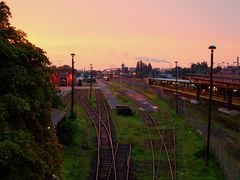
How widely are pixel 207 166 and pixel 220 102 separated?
144ft

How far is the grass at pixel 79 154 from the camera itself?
86.9 feet

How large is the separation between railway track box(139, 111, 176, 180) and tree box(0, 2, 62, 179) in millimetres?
11937

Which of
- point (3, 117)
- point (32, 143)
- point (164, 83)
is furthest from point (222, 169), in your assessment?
point (164, 83)

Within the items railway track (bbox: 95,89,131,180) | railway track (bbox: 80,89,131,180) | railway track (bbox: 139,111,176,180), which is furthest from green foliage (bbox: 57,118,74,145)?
railway track (bbox: 139,111,176,180)

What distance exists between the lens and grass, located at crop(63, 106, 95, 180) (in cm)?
2649

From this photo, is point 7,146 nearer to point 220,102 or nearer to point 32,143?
point 32,143

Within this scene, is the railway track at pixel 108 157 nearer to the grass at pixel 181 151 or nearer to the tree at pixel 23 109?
the grass at pixel 181 151

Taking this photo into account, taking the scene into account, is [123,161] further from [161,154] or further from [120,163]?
[161,154]

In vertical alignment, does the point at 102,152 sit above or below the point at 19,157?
below

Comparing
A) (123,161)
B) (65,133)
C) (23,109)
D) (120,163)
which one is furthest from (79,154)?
(23,109)

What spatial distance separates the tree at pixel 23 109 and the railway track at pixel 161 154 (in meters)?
11.9

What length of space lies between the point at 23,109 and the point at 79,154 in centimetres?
1852

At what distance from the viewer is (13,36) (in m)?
14.7

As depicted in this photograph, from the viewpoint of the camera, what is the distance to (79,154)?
104ft
